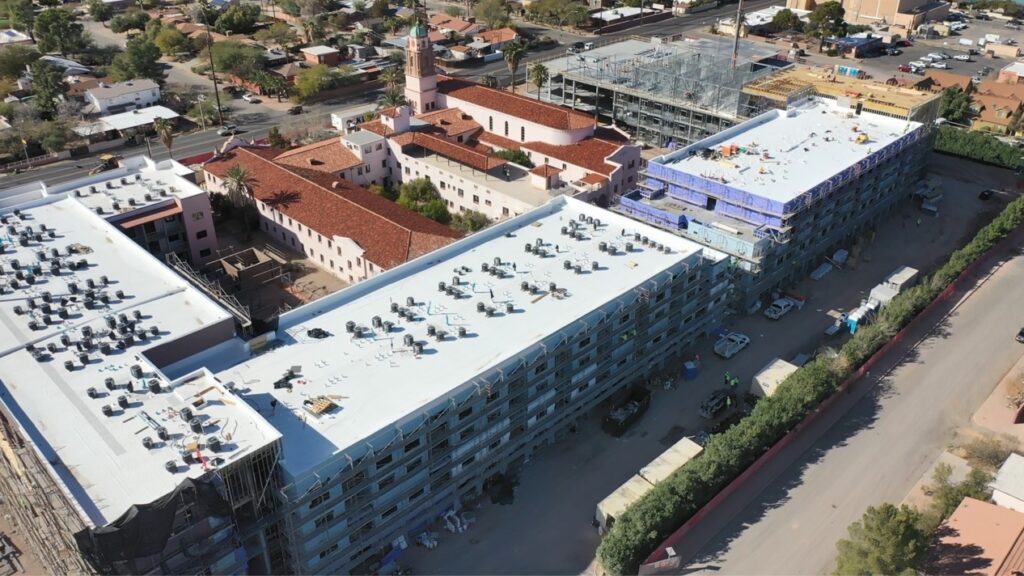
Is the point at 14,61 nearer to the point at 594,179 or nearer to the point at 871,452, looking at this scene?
the point at 594,179

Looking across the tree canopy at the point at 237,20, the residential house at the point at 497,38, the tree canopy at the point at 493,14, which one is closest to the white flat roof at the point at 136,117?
the tree canopy at the point at 237,20

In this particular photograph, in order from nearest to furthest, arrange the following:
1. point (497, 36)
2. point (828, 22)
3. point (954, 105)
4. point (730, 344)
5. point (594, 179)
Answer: point (730, 344) → point (594, 179) → point (954, 105) → point (497, 36) → point (828, 22)

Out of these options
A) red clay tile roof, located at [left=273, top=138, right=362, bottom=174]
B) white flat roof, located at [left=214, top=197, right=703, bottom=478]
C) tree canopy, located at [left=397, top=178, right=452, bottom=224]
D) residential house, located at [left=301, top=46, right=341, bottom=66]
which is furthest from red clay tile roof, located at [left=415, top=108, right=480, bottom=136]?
residential house, located at [left=301, top=46, right=341, bottom=66]

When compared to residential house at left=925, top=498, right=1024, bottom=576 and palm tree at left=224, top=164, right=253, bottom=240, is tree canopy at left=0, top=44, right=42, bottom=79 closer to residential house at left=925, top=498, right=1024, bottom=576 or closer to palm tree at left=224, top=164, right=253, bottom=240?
palm tree at left=224, top=164, right=253, bottom=240

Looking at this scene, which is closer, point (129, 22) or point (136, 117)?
point (136, 117)

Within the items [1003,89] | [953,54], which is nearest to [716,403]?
[1003,89]

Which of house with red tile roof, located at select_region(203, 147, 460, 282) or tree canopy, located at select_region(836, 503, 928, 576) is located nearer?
tree canopy, located at select_region(836, 503, 928, 576)
